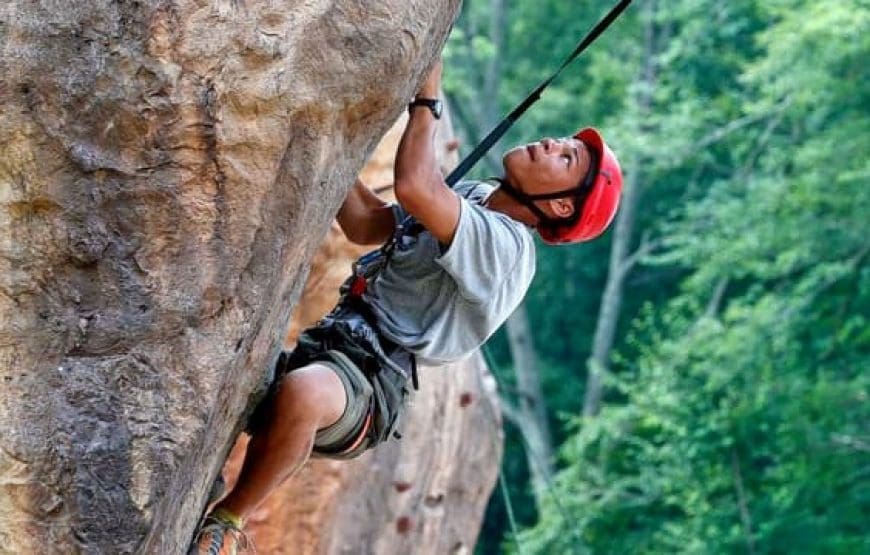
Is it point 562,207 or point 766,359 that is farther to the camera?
point 766,359

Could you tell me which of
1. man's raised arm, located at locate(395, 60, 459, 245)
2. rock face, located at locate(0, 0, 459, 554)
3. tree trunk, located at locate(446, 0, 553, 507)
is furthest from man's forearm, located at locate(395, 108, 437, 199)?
tree trunk, located at locate(446, 0, 553, 507)

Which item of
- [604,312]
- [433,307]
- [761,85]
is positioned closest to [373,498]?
[433,307]

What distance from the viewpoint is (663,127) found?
670 inches

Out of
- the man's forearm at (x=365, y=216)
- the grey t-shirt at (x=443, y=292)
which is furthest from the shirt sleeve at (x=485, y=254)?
the man's forearm at (x=365, y=216)

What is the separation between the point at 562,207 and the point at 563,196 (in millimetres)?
32

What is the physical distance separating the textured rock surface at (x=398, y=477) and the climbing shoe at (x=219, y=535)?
1982 mm

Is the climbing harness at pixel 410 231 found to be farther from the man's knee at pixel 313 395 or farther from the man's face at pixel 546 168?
the man's knee at pixel 313 395

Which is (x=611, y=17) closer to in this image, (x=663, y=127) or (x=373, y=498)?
(x=373, y=498)

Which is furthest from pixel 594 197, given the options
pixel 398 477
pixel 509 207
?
pixel 398 477

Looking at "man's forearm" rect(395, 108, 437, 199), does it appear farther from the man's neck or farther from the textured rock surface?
the textured rock surface

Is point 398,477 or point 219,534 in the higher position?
point 219,534

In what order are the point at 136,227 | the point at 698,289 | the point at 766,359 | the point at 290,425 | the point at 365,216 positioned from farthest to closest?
the point at 698,289
the point at 766,359
the point at 365,216
the point at 290,425
the point at 136,227

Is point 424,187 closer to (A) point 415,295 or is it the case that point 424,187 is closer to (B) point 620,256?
(A) point 415,295

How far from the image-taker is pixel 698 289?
54.2 ft
